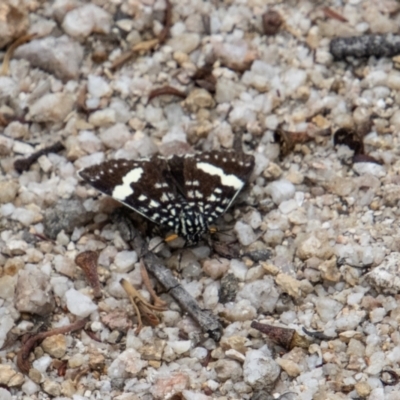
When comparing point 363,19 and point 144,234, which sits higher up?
point 363,19

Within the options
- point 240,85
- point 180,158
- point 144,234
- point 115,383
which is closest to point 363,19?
point 240,85

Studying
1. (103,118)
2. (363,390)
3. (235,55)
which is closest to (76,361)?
(363,390)

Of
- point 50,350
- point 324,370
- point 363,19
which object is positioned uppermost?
point 363,19

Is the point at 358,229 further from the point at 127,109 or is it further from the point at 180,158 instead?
the point at 127,109

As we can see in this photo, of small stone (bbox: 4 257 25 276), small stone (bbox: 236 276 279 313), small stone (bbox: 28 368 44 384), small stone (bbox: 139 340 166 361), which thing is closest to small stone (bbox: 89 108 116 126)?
small stone (bbox: 4 257 25 276)

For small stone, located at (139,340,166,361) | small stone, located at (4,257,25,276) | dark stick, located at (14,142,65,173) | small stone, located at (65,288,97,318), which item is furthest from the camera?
dark stick, located at (14,142,65,173)

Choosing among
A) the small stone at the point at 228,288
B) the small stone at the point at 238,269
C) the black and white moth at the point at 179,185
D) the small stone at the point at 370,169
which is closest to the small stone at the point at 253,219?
the black and white moth at the point at 179,185

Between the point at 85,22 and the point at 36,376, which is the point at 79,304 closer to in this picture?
the point at 36,376

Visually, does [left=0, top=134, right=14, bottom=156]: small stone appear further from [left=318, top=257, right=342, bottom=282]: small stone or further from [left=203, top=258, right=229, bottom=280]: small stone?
[left=318, top=257, right=342, bottom=282]: small stone
